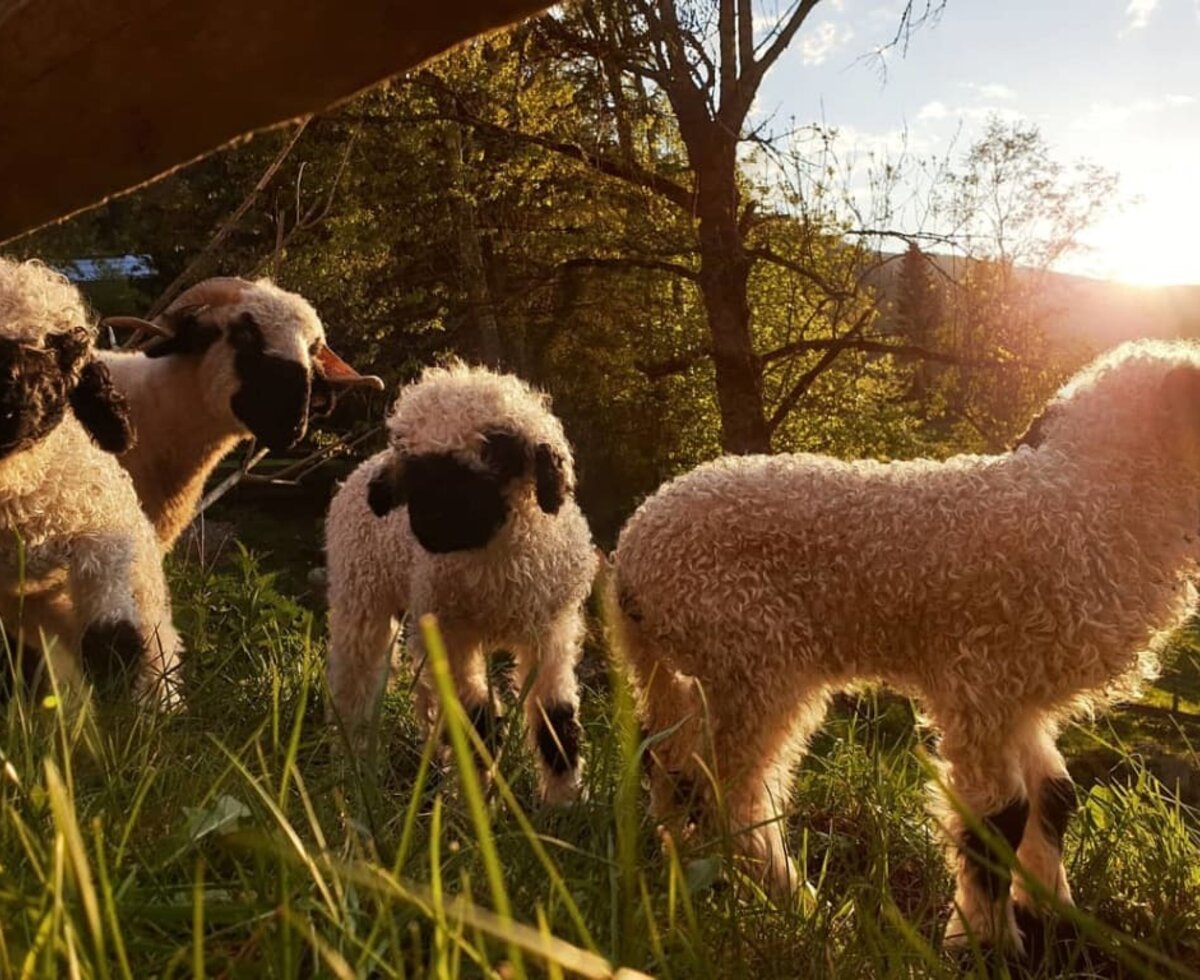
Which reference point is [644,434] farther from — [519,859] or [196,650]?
[519,859]

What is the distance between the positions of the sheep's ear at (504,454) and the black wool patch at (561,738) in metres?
0.99

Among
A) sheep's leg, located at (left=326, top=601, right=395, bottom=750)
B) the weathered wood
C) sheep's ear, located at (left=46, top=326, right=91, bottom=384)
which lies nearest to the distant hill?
sheep's leg, located at (left=326, top=601, right=395, bottom=750)

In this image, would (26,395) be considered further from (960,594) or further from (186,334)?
(960,594)

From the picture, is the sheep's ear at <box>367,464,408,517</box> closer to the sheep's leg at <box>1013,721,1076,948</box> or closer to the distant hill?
the sheep's leg at <box>1013,721,1076,948</box>

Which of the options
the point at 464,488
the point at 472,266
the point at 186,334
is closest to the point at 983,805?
the point at 464,488

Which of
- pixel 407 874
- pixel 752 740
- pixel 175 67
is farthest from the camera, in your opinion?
pixel 752 740

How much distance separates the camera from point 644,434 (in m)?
19.5

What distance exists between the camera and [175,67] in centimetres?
229

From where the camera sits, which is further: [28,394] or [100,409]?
[100,409]

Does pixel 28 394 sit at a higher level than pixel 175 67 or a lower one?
lower

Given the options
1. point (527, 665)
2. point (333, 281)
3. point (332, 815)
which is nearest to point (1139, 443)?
point (527, 665)

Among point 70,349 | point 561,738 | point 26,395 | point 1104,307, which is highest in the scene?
point 70,349

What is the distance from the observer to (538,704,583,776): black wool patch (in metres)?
4.16

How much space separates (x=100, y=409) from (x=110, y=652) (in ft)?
→ 3.60
